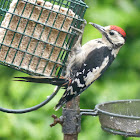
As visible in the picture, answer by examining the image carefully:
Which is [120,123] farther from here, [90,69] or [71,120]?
[90,69]

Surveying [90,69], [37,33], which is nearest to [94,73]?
[90,69]

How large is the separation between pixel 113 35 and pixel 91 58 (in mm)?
274

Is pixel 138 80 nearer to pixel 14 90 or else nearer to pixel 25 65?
pixel 14 90

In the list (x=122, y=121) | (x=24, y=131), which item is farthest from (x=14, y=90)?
(x=122, y=121)

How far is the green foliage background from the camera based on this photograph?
13.8ft

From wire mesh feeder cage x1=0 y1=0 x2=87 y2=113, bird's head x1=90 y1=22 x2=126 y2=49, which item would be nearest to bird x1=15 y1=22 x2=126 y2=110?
bird's head x1=90 y1=22 x2=126 y2=49

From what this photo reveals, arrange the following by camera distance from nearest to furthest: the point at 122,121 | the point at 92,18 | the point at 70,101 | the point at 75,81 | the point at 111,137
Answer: the point at 122,121, the point at 70,101, the point at 75,81, the point at 111,137, the point at 92,18

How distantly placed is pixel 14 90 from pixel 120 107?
125 cm

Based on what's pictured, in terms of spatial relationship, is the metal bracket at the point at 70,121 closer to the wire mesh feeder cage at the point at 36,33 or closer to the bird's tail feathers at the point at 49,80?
the bird's tail feathers at the point at 49,80

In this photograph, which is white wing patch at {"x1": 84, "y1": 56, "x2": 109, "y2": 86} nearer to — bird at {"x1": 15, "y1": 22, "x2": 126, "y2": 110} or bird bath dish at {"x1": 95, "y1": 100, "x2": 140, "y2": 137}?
bird at {"x1": 15, "y1": 22, "x2": 126, "y2": 110}

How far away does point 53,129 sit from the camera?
4.23 m

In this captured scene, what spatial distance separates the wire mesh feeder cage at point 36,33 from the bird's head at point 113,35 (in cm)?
29

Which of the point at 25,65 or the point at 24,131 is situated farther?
the point at 24,131

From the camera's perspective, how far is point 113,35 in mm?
3607
